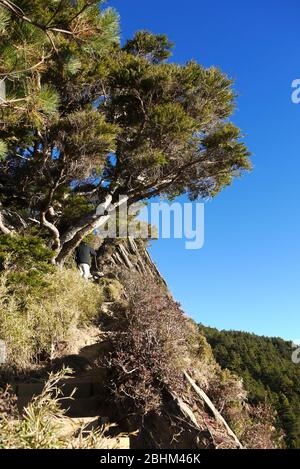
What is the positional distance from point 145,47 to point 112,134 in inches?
207

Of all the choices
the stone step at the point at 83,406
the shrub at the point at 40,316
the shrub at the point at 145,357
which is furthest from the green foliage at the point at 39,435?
the shrub at the point at 40,316

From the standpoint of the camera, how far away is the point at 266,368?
1282cm

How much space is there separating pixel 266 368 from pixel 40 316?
27.9 ft

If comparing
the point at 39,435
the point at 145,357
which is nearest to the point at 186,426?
the point at 145,357

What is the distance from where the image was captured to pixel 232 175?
44.8ft

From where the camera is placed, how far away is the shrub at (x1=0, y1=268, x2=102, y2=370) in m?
6.34

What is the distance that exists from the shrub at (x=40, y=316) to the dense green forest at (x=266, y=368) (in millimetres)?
3802

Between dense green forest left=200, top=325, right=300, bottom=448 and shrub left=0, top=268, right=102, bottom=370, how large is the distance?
150 inches

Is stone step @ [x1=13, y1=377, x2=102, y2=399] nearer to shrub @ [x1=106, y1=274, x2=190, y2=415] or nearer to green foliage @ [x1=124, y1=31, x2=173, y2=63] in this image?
shrub @ [x1=106, y1=274, x2=190, y2=415]

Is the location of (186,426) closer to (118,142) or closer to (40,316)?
(40,316)

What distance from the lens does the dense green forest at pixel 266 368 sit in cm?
845

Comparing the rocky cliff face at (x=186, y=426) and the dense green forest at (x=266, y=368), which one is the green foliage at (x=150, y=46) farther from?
the rocky cliff face at (x=186, y=426)

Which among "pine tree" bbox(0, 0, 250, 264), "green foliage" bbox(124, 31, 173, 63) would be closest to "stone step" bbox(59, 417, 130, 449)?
"pine tree" bbox(0, 0, 250, 264)

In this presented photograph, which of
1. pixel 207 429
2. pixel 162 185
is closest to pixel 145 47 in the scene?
pixel 162 185
